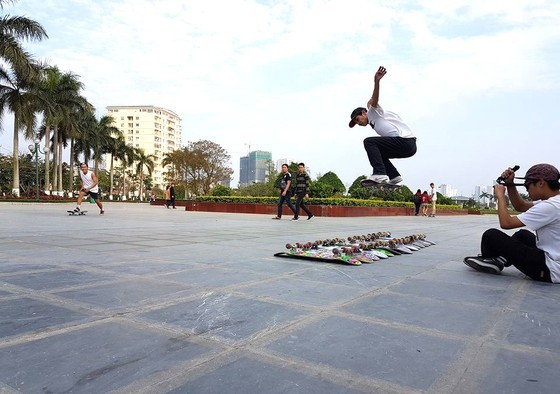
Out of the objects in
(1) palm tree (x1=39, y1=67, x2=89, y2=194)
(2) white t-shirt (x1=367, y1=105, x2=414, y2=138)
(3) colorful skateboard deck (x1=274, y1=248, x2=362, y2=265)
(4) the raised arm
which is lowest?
(3) colorful skateboard deck (x1=274, y1=248, x2=362, y2=265)

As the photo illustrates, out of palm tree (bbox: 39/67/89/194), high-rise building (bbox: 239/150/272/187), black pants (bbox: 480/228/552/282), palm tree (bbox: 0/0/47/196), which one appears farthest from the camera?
high-rise building (bbox: 239/150/272/187)

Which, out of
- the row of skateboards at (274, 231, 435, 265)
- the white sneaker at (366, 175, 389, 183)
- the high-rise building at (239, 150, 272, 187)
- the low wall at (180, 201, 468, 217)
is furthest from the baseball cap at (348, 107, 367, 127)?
the high-rise building at (239, 150, 272, 187)

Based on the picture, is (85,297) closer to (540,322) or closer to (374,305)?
(374,305)

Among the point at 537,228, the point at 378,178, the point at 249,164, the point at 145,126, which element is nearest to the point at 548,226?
the point at 537,228

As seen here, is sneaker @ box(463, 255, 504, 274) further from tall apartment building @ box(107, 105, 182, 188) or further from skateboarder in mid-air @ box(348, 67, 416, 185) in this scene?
tall apartment building @ box(107, 105, 182, 188)

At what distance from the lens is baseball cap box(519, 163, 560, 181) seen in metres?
3.33

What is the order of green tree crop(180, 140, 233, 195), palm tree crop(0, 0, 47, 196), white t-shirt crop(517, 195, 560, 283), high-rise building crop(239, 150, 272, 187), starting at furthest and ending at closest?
high-rise building crop(239, 150, 272, 187)
green tree crop(180, 140, 233, 195)
palm tree crop(0, 0, 47, 196)
white t-shirt crop(517, 195, 560, 283)

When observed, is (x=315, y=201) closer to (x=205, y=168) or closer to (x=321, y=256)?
(x=321, y=256)

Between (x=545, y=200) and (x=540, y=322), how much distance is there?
1518 mm

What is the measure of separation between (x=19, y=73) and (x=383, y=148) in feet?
88.0

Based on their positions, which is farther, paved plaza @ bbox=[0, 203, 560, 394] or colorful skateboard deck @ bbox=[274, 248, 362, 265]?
colorful skateboard deck @ bbox=[274, 248, 362, 265]

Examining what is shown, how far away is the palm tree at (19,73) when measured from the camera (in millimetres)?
23344

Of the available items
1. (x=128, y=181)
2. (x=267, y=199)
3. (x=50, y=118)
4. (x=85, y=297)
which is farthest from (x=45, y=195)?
(x=128, y=181)

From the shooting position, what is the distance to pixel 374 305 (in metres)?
2.45
